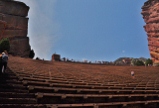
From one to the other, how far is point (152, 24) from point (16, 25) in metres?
34.3

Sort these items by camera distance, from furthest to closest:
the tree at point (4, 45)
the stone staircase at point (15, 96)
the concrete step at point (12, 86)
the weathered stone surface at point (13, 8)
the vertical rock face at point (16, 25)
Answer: the weathered stone surface at point (13, 8) → the vertical rock face at point (16, 25) → the tree at point (4, 45) → the concrete step at point (12, 86) → the stone staircase at point (15, 96)

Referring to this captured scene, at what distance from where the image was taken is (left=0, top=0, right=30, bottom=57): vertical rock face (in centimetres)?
3750

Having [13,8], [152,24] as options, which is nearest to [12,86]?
[13,8]

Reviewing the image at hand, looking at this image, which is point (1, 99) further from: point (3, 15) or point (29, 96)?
point (3, 15)

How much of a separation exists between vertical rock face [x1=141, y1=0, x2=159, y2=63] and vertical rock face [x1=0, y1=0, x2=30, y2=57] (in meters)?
30.9

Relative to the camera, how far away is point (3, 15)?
124 ft

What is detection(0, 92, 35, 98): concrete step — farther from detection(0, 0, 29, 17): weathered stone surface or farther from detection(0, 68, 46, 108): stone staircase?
detection(0, 0, 29, 17): weathered stone surface

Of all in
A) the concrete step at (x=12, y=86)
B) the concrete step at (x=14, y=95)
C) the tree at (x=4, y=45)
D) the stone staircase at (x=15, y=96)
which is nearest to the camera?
the stone staircase at (x=15, y=96)

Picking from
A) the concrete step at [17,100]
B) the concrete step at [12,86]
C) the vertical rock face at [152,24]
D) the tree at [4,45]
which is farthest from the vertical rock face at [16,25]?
the concrete step at [17,100]

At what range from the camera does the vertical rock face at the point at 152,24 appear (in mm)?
48281

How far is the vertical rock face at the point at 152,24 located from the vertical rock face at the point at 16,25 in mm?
30913

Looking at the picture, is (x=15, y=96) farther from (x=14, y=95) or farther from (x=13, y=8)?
(x=13, y=8)

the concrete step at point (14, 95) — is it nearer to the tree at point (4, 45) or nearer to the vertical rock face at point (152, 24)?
the tree at point (4, 45)

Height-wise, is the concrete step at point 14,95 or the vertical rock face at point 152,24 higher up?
the vertical rock face at point 152,24
